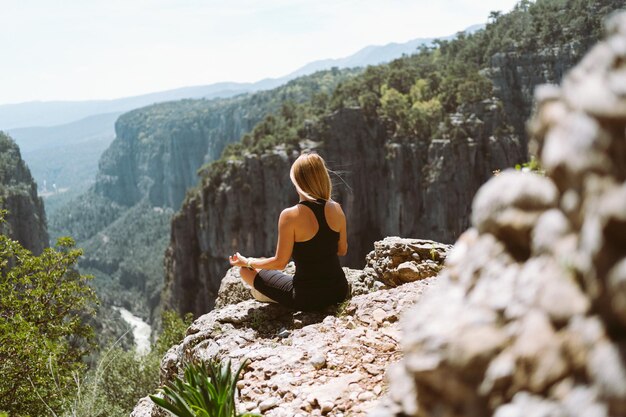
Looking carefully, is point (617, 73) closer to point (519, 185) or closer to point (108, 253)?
point (519, 185)

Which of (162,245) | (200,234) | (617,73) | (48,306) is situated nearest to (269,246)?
(200,234)

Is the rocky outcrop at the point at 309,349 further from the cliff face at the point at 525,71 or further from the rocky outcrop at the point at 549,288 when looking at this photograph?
the cliff face at the point at 525,71

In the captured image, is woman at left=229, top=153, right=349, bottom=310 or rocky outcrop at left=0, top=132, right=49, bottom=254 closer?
woman at left=229, top=153, right=349, bottom=310

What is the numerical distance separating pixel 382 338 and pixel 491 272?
3.37 metres

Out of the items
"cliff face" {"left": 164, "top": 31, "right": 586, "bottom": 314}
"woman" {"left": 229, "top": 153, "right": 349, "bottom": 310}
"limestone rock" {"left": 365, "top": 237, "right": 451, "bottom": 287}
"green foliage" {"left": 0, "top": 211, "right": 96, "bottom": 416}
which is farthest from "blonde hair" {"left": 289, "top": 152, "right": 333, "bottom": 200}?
"cliff face" {"left": 164, "top": 31, "right": 586, "bottom": 314}

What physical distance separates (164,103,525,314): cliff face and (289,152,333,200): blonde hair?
160ft

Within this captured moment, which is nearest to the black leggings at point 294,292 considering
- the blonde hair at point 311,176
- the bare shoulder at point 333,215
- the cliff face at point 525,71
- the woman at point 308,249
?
the woman at point 308,249

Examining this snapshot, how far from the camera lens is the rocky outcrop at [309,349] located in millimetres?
4523

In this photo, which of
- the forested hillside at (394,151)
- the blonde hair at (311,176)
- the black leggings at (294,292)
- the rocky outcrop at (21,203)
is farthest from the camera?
the rocky outcrop at (21,203)

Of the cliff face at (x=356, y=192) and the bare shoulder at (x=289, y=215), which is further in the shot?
the cliff face at (x=356, y=192)

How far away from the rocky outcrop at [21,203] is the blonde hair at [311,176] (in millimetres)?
70089

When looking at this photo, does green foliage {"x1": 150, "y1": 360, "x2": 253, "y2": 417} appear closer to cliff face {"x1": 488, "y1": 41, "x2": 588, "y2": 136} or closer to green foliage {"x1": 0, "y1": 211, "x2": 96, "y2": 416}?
green foliage {"x1": 0, "y1": 211, "x2": 96, "y2": 416}

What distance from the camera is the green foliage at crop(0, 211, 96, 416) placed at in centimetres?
931

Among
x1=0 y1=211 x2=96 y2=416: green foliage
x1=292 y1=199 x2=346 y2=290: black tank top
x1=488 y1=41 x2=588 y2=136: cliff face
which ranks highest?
x1=488 y1=41 x2=588 y2=136: cliff face
